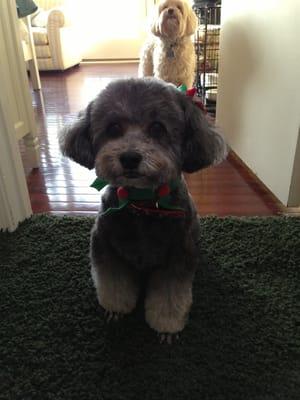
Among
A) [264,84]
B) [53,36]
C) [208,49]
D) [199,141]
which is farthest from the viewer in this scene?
[53,36]

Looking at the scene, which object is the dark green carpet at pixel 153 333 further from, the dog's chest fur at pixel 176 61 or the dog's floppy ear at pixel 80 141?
the dog's chest fur at pixel 176 61

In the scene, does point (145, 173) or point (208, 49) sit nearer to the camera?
point (145, 173)

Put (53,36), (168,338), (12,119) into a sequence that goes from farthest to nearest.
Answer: (53,36)
(12,119)
(168,338)

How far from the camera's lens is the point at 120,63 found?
666 centimetres

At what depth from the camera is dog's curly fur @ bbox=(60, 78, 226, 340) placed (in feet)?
3.18

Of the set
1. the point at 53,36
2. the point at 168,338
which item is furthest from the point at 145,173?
the point at 53,36

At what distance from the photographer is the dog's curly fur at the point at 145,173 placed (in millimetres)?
971

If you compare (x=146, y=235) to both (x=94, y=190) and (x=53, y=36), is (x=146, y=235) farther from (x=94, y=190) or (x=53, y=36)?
(x=53, y=36)

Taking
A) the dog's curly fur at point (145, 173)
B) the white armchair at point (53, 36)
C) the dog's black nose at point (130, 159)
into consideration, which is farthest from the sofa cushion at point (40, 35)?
the dog's black nose at point (130, 159)

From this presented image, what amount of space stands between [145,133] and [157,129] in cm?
3

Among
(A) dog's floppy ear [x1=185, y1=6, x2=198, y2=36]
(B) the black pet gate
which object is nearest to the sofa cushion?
(B) the black pet gate

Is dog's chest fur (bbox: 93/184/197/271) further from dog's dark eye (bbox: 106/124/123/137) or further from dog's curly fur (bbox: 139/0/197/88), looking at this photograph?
dog's curly fur (bbox: 139/0/197/88)

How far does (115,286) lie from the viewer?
119 cm

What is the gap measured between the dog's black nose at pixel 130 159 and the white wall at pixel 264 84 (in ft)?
3.22
